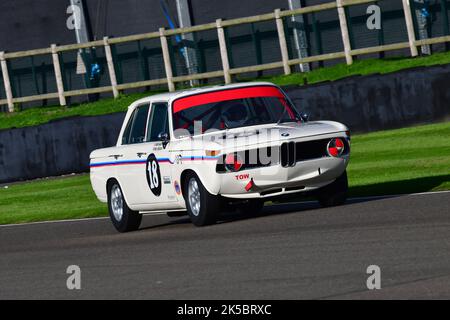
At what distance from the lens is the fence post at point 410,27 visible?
27.5 meters

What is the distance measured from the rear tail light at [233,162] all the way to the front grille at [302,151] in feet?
1.51

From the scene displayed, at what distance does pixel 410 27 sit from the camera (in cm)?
2766

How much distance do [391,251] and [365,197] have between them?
5302 millimetres

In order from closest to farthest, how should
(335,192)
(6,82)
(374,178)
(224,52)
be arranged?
(335,192), (374,178), (224,52), (6,82)

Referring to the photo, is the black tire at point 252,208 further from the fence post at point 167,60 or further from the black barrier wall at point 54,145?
the fence post at point 167,60

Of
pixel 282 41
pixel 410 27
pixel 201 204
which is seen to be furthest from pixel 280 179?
pixel 282 41

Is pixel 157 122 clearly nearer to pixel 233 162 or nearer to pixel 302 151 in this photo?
pixel 233 162

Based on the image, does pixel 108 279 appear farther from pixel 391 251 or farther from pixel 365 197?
pixel 365 197

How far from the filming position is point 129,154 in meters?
15.3

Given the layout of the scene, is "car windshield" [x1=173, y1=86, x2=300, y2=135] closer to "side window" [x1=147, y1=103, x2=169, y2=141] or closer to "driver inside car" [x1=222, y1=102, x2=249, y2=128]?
"driver inside car" [x1=222, y1=102, x2=249, y2=128]

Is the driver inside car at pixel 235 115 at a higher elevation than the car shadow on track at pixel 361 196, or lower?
higher

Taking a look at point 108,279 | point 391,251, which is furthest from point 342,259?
point 108,279

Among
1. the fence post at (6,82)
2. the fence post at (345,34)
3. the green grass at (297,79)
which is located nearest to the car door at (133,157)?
the green grass at (297,79)

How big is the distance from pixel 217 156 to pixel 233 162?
0.20m
